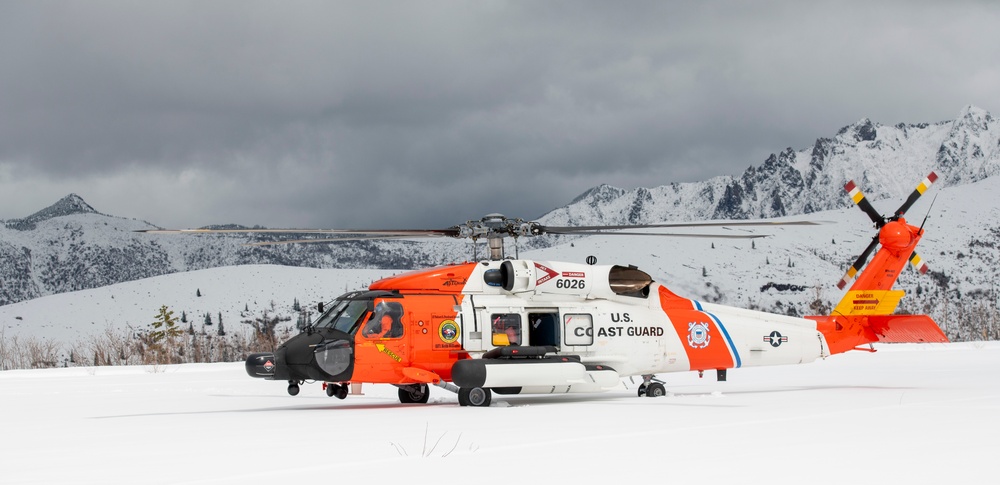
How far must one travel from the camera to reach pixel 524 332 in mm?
18766

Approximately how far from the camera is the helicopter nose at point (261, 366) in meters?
17.2

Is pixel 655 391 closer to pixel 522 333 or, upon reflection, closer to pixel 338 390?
pixel 522 333

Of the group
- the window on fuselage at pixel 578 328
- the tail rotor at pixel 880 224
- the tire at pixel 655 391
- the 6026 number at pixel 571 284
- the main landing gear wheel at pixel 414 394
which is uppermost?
the tail rotor at pixel 880 224

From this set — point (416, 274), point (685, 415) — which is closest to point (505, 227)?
point (416, 274)

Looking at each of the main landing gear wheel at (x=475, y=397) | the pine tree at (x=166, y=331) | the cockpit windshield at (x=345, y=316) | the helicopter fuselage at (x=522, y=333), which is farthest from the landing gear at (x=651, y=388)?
the pine tree at (x=166, y=331)

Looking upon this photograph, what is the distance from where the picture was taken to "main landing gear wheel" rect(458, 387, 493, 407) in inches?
681

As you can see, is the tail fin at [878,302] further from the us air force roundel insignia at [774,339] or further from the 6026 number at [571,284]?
the 6026 number at [571,284]

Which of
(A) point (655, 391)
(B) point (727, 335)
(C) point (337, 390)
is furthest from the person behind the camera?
(B) point (727, 335)

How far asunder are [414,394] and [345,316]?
96.6 inches

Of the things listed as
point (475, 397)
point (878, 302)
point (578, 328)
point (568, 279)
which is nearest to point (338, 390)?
point (475, 397)

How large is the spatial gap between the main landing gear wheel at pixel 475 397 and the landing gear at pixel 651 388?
4072 millimetres

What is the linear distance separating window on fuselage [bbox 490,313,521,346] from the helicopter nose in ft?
13.6

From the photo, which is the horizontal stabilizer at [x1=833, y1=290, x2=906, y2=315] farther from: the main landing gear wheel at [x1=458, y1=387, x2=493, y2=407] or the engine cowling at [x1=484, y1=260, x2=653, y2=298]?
the main landing gear wheel at [x1=458, y1=387, x2=493, y2=407]

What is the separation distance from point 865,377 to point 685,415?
12.4m
